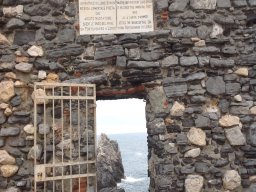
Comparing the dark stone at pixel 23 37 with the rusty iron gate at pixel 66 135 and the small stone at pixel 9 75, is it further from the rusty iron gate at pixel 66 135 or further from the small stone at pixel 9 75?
the rusty iron gate at pixel 66 135

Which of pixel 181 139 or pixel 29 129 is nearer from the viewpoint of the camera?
pixel 29 129

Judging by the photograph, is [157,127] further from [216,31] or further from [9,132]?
[9,132]

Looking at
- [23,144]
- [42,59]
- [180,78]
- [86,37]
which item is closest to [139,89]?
[180,78]

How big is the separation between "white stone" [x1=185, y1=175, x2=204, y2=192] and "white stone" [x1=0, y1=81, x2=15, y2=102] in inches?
101

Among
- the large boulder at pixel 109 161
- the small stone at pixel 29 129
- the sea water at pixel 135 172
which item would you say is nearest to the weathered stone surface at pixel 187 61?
the small stone at pixel 29 129

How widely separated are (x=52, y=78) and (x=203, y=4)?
2361mm

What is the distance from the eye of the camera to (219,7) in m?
5.17

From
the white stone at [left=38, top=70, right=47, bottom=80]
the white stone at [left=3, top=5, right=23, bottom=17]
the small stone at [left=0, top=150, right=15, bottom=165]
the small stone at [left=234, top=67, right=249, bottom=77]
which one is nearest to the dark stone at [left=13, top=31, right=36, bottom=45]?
the white stone at [left=3, top=5, right=23, bottom=17]

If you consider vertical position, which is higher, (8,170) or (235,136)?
(235,136)

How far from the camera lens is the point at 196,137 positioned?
190 inches

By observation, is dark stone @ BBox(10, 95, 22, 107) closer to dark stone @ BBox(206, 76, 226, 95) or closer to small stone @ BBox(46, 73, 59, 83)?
small stone @ BBox(46, 73, 59, 83)

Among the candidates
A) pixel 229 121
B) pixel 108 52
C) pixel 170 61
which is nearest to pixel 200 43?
pixel 170 61

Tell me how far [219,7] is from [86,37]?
195cm

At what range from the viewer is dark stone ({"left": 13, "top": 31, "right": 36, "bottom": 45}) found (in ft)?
15.8
